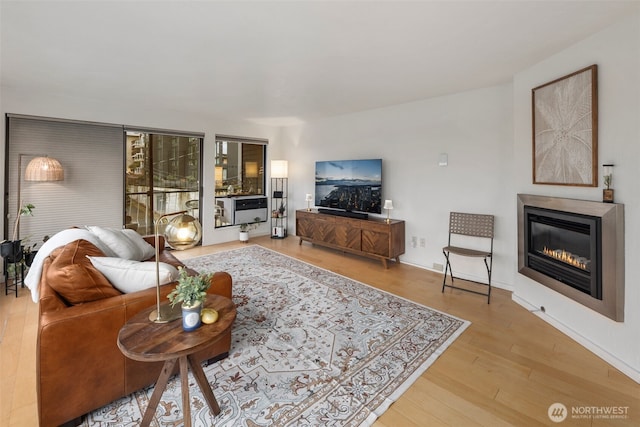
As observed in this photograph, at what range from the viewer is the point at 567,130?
8.62 ft

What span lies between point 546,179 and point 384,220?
2.33 meters

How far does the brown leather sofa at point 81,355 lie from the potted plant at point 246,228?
4.25m

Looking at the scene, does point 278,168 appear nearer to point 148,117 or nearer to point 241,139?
point 241,139

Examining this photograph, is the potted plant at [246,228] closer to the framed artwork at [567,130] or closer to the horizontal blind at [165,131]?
the horizontal blind at [165,131]

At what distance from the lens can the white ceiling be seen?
2033 millimetres

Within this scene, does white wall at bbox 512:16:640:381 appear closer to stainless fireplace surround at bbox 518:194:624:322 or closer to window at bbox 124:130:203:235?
stainless fireplace surround at bbox 518:194:624:322

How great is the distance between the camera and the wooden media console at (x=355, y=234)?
4469 millimetres

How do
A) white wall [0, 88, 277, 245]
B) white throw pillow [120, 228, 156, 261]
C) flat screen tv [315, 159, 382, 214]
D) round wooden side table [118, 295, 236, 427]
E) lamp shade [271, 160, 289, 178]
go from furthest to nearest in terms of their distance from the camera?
lamp shade [271, 160, 289, 178] → flat screen tv [315, 159, 382, 214] → white wall [0, 88, 277, 245] → white throw pillow [120, 228, 156, 261] → round wooden side table [118, 295, 236, 427]

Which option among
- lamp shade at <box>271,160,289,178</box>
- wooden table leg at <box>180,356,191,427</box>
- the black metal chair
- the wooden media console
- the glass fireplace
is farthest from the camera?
lamp shade at <box>271,160,289,178</box>

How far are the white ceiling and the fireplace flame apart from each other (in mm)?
1821

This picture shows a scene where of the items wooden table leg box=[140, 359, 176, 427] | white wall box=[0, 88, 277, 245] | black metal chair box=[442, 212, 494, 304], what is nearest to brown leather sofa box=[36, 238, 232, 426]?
wooden table leg box=[140, 359, 176, 427]

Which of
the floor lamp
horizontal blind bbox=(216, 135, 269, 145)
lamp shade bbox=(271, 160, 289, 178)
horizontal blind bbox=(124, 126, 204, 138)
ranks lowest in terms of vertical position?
the floor lamp

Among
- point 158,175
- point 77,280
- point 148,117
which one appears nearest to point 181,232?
point 77,280

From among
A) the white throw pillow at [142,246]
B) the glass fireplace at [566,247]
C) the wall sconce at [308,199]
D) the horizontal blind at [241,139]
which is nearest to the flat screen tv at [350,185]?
the wall sconce at [308,199]
